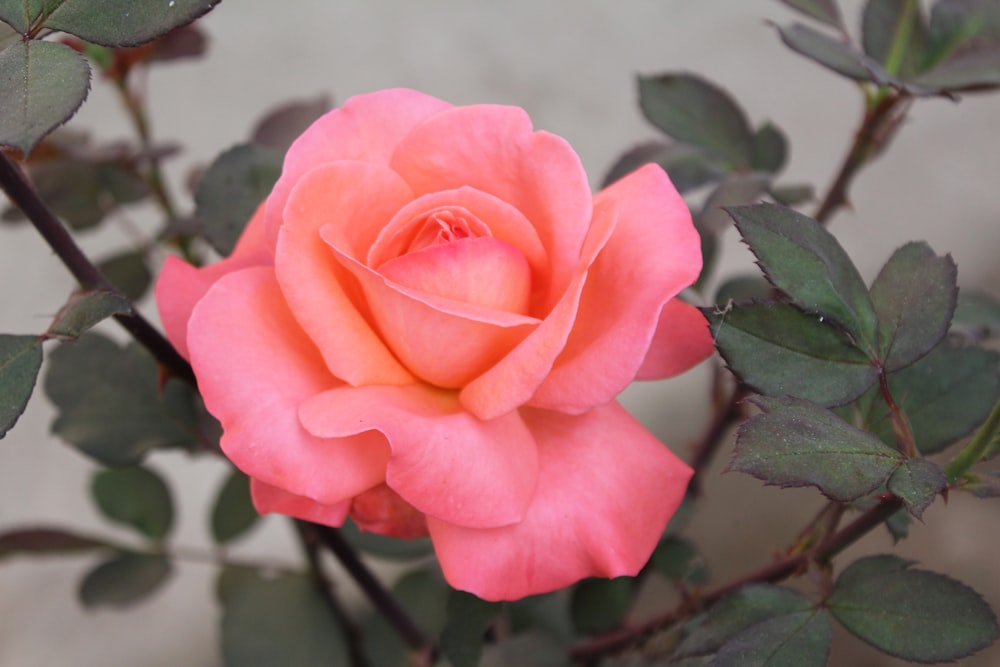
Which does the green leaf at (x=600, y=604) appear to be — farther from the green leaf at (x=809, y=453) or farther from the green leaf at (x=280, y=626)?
the green leaf at (x=809, y=453)

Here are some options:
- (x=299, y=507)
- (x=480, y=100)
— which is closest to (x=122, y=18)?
(x=299, y=507)

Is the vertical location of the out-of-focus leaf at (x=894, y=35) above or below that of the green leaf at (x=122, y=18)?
above

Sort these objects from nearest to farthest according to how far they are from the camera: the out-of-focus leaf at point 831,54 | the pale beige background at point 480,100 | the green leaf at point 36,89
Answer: the green leaf at point 36,89, the out-of-focus leaf at point 831,54, the pale beige background at point 480,100

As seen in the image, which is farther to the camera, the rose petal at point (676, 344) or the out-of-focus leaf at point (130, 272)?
the out-of-focus leaf at point (130, 272)

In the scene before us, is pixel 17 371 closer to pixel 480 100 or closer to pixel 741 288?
pixel 741 288

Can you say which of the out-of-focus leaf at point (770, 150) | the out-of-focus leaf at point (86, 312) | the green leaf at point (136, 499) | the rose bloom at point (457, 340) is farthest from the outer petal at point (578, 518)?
the green leaf at point (136, 499)

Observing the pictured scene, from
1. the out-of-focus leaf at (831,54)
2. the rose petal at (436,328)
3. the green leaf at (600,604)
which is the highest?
the out-of-focus leaf at (831,54)

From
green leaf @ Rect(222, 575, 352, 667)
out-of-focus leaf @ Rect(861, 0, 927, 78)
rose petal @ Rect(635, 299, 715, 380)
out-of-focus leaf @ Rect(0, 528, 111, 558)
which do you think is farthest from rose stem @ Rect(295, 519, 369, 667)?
out-of-focus leaf @ Rect(861, 0, 927, 78)
